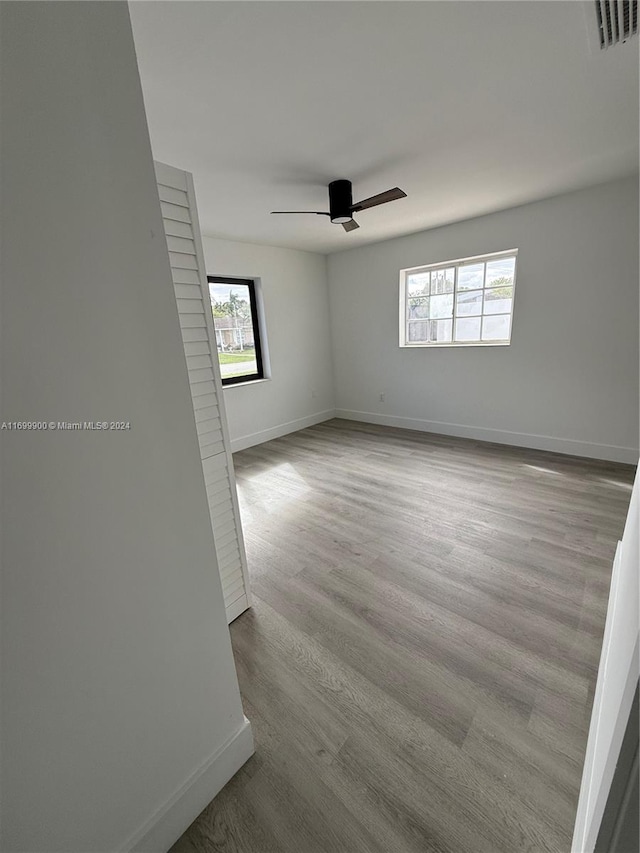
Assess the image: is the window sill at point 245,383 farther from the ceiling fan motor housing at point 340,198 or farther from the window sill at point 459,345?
the ceiling fan motor housing at point 340,198

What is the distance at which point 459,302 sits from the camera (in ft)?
13.1

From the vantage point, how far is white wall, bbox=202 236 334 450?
4125 mm

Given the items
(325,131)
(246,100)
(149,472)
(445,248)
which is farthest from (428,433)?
(149,472)

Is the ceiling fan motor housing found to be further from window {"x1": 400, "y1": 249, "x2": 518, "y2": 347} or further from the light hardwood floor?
the light hardwood floor

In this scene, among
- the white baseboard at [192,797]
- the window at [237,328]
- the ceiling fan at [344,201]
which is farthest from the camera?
the window at [237,328]

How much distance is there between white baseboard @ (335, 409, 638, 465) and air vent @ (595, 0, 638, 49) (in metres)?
3.01

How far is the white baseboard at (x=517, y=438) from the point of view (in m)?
3.25

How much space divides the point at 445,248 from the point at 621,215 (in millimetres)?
1514

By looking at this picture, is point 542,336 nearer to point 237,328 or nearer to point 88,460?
point 237,328

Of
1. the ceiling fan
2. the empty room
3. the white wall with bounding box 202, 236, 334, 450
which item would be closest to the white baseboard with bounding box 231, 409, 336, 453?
the white wall with bounding box 202, 236, 334, 450

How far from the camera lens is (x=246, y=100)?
1.58m

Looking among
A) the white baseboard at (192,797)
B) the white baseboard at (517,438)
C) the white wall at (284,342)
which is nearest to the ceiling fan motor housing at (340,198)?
the white wall at (284,342)

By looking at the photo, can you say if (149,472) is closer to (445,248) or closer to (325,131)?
Answer: (325,131)

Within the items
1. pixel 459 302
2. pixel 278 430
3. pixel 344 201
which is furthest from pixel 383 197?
pixel 278 430
